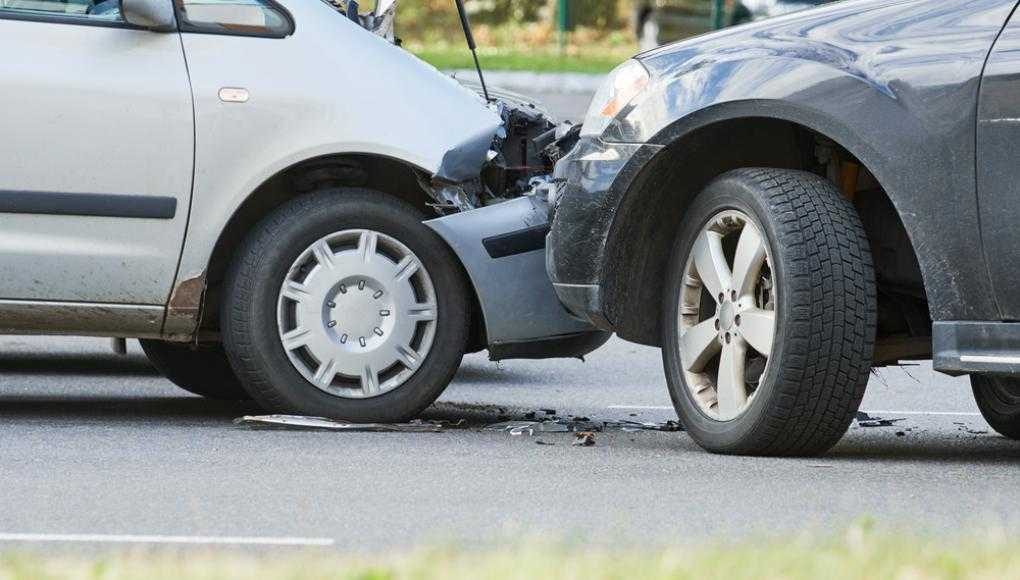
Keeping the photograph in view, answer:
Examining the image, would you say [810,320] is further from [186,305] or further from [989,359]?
[186,305]

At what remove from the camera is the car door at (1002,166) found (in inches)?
216

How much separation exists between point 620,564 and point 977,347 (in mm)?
2115

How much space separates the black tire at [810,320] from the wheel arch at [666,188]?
31cm

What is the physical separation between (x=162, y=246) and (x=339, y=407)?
793 mm

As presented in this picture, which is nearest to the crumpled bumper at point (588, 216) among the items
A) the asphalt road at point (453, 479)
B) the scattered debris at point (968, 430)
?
the asphalt road at point (453, 479)

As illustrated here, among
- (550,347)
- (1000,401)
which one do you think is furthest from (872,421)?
(550,347)

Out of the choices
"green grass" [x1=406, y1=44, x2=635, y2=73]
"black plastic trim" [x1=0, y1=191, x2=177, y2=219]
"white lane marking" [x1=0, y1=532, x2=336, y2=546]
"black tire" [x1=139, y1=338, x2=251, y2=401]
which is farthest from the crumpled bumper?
"green grass" [x1=406, y1=44, x2=635, y2=73]

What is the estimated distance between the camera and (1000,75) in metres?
5.51

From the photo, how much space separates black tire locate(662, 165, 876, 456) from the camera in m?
5.78

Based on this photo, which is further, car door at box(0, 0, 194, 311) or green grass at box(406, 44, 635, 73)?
green grass at box(406, 44, 635, 73)

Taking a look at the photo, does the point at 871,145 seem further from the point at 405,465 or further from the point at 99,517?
the point at 99,517

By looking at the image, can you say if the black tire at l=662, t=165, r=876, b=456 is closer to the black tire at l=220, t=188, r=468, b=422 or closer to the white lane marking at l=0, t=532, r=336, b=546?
the black tire at l=220, t=188, r=468, b=422

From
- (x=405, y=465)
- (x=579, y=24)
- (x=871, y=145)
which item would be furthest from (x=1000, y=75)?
(x=579, y=24)

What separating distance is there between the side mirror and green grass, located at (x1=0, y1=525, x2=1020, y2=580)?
2827 millimetres
